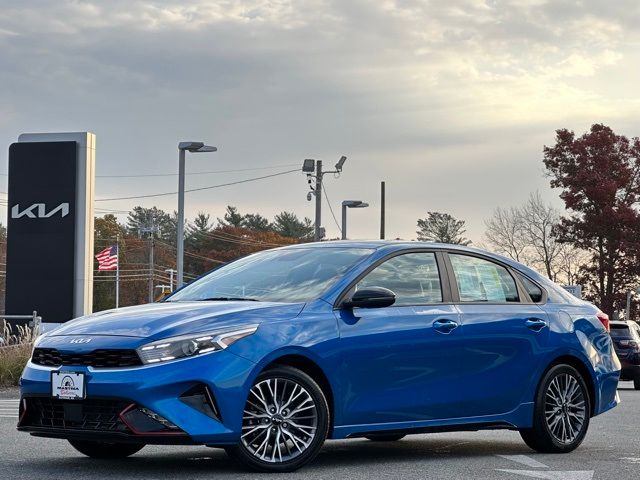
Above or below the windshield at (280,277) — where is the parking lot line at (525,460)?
below

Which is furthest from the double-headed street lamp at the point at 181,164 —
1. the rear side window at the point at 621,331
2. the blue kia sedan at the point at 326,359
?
the blue kia sedan at the point at 326,359

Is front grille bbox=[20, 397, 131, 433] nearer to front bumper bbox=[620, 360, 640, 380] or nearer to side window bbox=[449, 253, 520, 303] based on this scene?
side window bbox=[449, 253, 520, 303]

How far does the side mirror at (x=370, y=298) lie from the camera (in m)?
8.64

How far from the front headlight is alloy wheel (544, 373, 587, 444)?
3.16 m

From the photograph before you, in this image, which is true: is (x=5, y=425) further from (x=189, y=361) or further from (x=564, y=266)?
(x=564, y=266)

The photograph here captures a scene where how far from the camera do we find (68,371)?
26.1 feet

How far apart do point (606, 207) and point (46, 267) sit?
2561 cm

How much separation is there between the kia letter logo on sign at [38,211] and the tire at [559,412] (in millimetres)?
28325

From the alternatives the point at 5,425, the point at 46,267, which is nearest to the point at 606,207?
the point at 46,267

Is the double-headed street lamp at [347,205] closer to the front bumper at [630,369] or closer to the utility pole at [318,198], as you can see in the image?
the utility pole at [318,198]

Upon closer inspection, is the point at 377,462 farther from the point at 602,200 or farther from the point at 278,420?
the point at 602,200

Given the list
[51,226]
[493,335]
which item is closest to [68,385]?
[493,335]

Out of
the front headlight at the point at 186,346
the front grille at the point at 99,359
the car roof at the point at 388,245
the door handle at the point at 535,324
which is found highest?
the car roof at the point at 388,245

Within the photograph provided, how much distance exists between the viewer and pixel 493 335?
9617 mm
